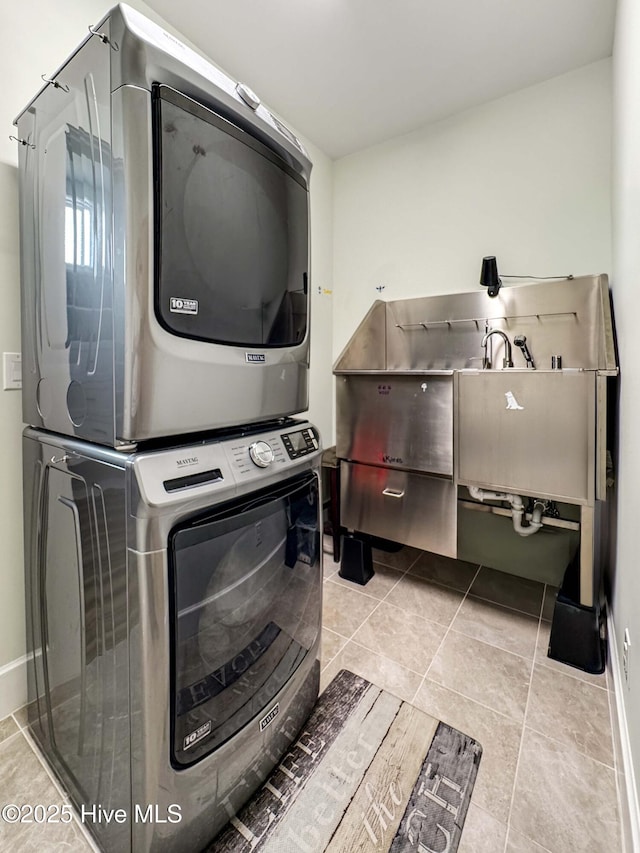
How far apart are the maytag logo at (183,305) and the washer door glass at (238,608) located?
0.46m

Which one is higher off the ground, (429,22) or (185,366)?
(429,22)

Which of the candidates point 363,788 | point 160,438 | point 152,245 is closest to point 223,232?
point 152,245

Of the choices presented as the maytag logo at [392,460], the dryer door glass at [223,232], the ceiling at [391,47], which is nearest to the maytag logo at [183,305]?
the dryer door glass at [223,232]

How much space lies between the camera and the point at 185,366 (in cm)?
89

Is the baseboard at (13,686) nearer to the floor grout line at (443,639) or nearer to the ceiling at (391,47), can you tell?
the floor grout line at (443,639)

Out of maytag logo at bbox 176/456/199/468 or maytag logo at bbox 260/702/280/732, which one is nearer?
maytag logo at bbox 176/456/199/468

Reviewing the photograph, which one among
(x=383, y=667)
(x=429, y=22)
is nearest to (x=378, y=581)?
(x=383, y=667)

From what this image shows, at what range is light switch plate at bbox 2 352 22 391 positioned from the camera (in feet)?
4.33

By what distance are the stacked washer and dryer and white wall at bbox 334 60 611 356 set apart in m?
1.56

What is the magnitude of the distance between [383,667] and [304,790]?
579mm

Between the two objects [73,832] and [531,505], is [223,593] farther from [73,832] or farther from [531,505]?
[531,505]

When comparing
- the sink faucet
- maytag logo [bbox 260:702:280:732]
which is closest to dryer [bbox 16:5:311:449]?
maytag logo [bbox 260:702:280:732]

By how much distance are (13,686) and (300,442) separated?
53.2 inches

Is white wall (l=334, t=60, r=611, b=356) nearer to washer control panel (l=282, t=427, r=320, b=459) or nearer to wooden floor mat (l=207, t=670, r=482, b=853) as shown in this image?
washer control panel (l=282, t=427, r=320, b=459)
